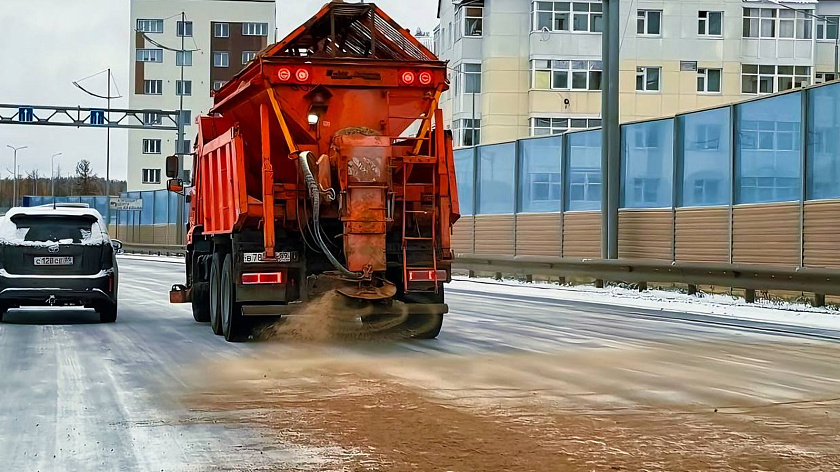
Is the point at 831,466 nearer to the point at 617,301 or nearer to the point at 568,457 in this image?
the point at 568,457

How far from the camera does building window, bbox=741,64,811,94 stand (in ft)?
194

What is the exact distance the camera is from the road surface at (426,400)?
6.93m

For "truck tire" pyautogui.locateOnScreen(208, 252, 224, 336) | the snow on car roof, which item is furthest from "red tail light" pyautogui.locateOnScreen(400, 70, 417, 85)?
the snow on car roof

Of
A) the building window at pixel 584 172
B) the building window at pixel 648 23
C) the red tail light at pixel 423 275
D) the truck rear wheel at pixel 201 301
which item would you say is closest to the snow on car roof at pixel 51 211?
the truck rear wheel at pixel 201 301

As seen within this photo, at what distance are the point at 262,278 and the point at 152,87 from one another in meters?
87.5

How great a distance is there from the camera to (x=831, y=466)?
21.6 ft

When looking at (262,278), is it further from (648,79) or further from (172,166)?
(648,79)

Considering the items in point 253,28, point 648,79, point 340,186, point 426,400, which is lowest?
point 426,400

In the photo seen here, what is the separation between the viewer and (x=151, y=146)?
97000mm

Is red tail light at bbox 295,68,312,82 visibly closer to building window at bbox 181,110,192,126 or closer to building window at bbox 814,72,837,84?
building window at bbox 181,110,192,126

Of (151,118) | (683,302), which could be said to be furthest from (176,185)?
(151,118)

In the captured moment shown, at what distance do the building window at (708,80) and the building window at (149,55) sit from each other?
5222cm

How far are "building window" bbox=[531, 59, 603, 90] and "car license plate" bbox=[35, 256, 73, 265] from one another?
44936mm

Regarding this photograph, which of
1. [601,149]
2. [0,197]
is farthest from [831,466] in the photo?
[0,197]
